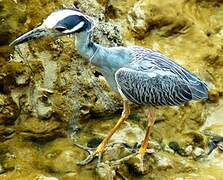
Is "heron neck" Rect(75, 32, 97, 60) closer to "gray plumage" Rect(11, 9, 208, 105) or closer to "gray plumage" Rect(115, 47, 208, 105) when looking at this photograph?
"gray plumage" Rect(11, 9, 208, 105)

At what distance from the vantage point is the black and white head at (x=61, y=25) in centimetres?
466

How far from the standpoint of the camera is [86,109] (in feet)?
18.1

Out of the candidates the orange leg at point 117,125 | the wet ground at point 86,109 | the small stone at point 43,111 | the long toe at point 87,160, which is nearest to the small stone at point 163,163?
the wet ground at point 86,109

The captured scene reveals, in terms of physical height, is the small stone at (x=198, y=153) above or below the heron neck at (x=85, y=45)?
below

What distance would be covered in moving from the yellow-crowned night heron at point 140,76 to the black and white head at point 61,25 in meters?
0.08

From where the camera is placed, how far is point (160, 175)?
5223 millimetres

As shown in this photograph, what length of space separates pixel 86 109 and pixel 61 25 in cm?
101

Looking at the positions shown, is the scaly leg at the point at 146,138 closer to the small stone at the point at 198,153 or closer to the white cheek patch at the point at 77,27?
the small stone at the point at 198,153

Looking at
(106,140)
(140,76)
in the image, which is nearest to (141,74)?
(140,76)

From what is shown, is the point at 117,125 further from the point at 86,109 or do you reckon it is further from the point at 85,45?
the point at 85,45

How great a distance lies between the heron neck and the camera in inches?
190

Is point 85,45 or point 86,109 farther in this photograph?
point 86,109

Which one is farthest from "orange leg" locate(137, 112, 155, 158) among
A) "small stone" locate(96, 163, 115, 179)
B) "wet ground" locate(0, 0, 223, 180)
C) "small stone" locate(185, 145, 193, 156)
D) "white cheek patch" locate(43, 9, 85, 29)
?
"white cheek patch" locate(43, 9, 85, 29)

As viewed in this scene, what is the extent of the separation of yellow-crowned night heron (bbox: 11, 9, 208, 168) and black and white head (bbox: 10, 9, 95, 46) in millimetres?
81
